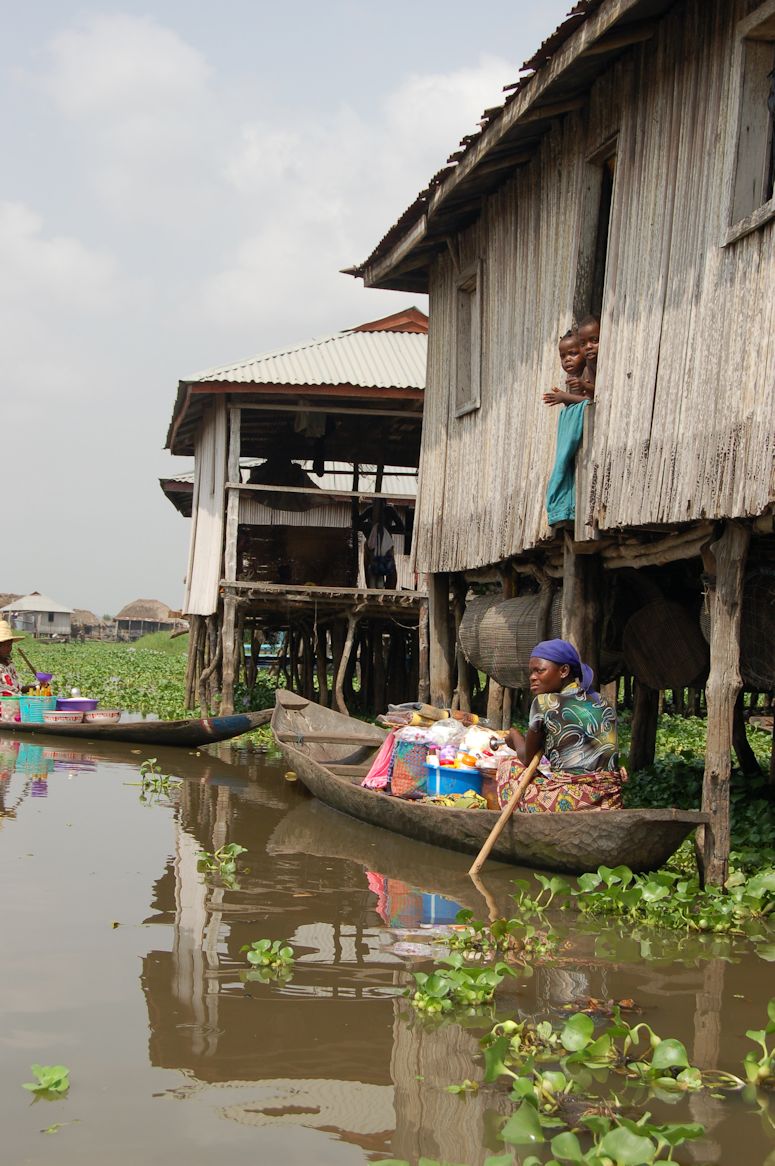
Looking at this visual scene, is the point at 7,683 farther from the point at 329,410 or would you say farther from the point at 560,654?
the point at 560,654

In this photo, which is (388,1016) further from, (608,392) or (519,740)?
(608,392)

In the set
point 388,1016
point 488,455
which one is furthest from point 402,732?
point 388,1016

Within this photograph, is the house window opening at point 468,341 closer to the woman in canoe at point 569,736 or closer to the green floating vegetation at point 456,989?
the woman in canoe at point 569,736

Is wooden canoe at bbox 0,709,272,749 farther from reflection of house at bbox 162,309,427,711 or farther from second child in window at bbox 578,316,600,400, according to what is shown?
second child in window at bbox 578,316,600,400

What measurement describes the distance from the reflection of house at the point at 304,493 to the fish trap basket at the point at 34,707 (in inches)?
98.1

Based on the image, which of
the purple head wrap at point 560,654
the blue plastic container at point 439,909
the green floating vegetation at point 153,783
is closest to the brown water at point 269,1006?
the blue plastic container at point 439,909

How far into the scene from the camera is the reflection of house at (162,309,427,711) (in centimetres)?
1591

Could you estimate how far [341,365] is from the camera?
16.5 metres

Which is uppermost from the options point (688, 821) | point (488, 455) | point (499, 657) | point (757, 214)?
point (757, 214)

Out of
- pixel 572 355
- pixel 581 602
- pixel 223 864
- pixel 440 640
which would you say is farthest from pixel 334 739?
pixel 572 355

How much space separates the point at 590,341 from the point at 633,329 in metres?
0.68

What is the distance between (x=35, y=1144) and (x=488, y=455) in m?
7.70

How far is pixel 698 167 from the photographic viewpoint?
7.02m

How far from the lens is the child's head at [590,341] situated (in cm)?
832
